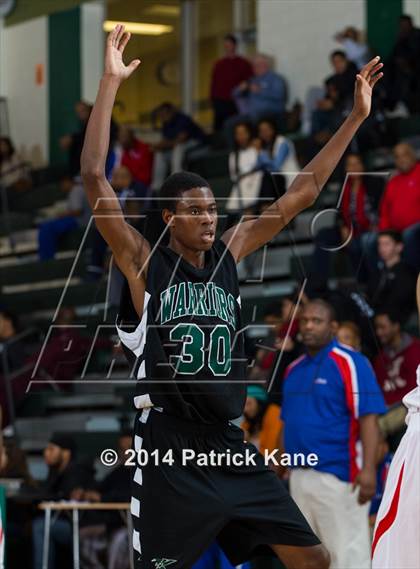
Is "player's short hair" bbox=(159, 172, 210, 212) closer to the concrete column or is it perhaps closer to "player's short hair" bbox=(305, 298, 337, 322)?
"player's short hair" bbox=(305, 298, 337, 322)

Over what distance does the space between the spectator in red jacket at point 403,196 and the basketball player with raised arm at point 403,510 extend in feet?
21.2

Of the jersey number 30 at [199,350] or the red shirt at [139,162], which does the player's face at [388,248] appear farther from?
the jersey number 30 at [199,350]

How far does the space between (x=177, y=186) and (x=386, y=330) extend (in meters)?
4.28

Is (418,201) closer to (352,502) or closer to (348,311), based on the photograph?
(348,311)

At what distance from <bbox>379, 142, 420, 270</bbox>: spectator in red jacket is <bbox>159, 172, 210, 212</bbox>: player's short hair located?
5872 mm

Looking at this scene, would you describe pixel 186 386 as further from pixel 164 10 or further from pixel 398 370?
pixel 164 10

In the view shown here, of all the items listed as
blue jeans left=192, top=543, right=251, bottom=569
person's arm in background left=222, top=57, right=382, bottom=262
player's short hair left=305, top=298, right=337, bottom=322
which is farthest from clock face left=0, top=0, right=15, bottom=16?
person's arm in background left=222, top=57, right=382, bottom=262

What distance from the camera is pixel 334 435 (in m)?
8.57

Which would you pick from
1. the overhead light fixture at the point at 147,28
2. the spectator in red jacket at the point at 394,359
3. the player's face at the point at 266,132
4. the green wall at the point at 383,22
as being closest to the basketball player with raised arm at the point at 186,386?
the spectator in red jacket at the point at 394,359

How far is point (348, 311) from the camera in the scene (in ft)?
33.5

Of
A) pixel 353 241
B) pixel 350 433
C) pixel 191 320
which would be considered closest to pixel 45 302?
pixel 353 241

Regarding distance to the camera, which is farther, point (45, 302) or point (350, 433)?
point (45, 302)

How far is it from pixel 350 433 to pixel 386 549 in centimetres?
312

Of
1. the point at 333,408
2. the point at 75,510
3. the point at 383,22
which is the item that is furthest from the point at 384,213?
the point at 333,408
